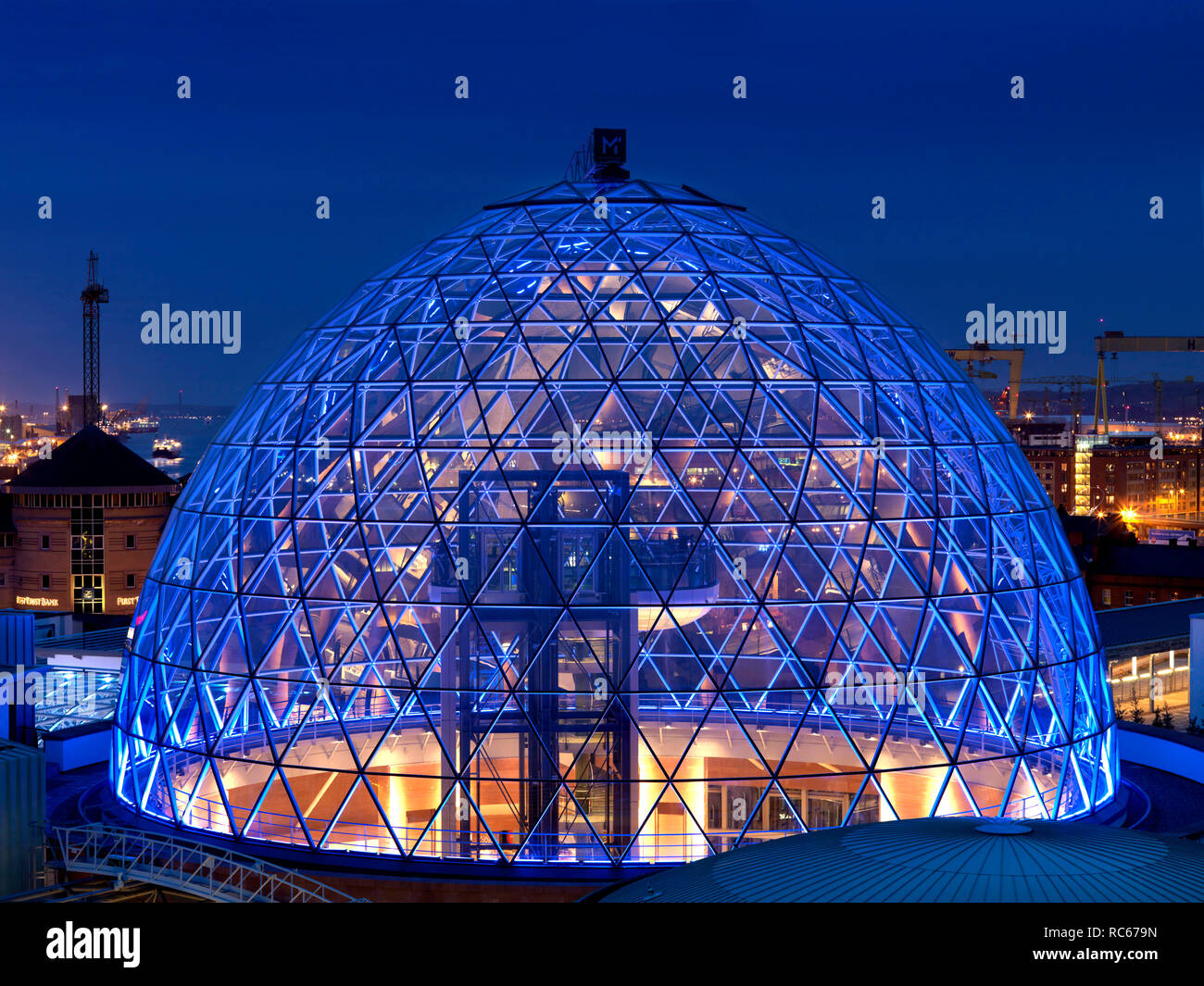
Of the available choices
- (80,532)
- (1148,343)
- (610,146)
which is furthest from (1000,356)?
(610,146)

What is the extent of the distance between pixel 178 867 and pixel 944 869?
14.9 metres

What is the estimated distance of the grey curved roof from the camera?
51.0ft

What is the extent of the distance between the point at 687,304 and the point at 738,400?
1069 centimetres

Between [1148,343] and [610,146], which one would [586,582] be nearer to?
[610,146]

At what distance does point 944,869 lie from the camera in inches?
637

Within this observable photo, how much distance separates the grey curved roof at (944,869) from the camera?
15.6 m

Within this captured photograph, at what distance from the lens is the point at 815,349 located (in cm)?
3148

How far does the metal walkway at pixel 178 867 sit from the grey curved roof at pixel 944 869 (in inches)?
322

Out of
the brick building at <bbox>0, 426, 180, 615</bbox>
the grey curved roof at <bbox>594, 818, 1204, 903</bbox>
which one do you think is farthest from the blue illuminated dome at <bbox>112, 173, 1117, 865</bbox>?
the brick building at <bbox>0, 426, 180, 615</bbox>

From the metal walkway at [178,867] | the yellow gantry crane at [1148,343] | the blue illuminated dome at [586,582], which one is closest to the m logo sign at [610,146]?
the blue illuminated dome at [586,582]

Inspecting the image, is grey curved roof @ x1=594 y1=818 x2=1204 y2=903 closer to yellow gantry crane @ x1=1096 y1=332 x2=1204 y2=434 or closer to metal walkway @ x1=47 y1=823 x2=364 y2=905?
metal walkway @ x1=47 y1=823 x2=364 y2=905
